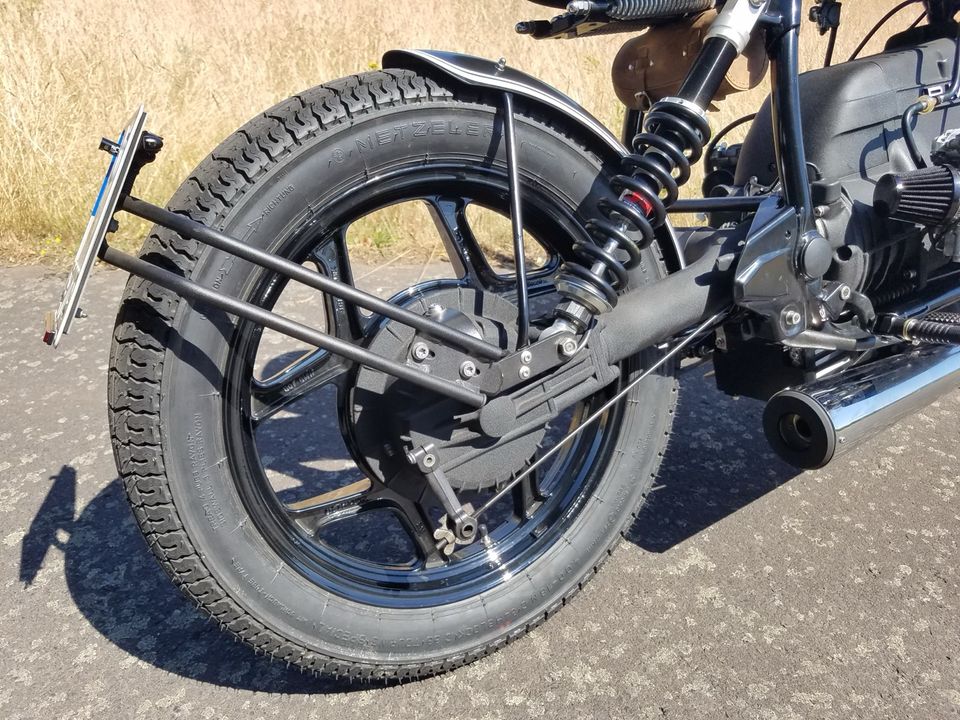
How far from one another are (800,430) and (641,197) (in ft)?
2.14

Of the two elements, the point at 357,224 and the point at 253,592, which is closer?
the point at 253,592

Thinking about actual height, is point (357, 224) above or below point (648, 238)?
below

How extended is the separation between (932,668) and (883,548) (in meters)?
0.41

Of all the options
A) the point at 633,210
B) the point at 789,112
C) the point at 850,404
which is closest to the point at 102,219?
the point at 633,210

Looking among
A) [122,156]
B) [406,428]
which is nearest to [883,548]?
[406,428]

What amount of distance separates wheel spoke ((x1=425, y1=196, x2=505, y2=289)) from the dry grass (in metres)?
2.62

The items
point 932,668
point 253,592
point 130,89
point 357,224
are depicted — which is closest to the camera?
point 253,592

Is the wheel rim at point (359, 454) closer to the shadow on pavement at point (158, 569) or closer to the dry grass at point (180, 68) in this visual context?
the shadow on pavement at point (158, 569)

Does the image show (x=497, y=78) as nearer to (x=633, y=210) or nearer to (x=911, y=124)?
(x=633, y=210)

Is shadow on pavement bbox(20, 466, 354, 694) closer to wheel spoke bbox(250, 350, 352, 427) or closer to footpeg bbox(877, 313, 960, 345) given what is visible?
wheel spoke bbox(250, 350, 352, 427)

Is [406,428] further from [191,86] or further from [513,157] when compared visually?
[191,86]

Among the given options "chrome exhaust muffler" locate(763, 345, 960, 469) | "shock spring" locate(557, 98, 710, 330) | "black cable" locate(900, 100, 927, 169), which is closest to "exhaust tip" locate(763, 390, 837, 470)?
"chrome exhaust muffler" locate(763, 345, 960, 469)

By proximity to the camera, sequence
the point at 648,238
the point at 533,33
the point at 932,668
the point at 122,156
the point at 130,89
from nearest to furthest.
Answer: the point at 122,156
the point at 648,238
the point at 932,668
the point at 533,33
the point at 130,89

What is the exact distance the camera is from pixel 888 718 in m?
1.47
